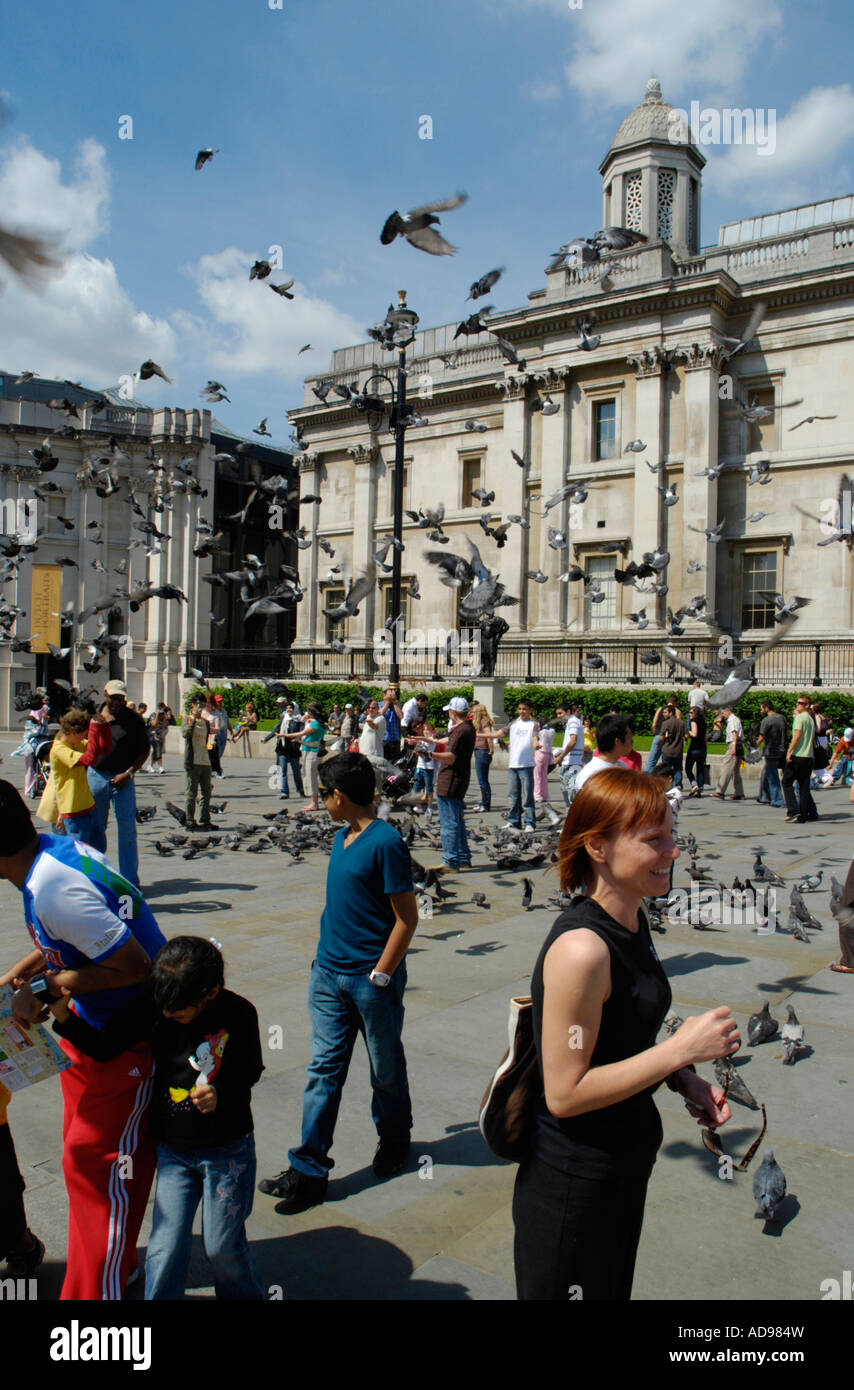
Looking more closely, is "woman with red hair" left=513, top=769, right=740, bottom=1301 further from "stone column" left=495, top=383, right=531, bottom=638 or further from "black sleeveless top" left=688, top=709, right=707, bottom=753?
"stone column" left=495, top=383, right=531, bottom=638

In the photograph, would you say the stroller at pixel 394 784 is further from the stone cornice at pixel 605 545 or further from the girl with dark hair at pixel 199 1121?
the stone cornice at pixel 605 545

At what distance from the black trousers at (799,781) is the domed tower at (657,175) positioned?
91.5ft

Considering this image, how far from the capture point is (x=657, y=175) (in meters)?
36.7

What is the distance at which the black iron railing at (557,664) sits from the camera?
85.8 feet

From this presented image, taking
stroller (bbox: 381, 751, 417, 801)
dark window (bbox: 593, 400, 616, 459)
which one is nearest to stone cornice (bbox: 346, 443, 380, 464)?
dark window (bbox: 593, 400, 616, 459)

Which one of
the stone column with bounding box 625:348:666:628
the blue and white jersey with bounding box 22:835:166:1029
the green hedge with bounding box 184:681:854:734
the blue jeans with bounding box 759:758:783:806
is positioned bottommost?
the blue jeans with bounding box 759:758:783:806

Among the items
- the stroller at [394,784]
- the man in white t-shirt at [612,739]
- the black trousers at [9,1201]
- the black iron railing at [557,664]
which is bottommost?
the black trousers at [9,1201]

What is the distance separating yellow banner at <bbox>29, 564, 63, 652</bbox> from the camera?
41656 mm

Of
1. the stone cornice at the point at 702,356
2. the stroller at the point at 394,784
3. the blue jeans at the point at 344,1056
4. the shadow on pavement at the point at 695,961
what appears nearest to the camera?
the blue jeans at the point at 344,1056

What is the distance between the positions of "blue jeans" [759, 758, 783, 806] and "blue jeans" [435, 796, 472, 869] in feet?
26.3


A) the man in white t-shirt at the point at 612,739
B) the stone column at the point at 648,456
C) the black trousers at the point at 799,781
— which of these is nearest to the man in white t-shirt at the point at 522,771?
the black trousers at the point at 799,781

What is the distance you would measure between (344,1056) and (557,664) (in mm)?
28252
